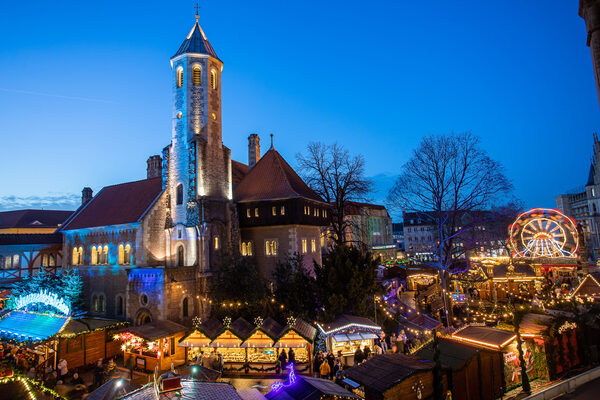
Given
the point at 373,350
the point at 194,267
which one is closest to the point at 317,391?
the point at 373,350

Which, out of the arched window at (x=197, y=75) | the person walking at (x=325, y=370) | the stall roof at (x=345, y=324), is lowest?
the person walking at (x=325, y=370)

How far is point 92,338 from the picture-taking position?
21344 millimetres

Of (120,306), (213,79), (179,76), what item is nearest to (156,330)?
(120,306)

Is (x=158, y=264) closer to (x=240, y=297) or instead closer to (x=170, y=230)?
(x=170, y=230)

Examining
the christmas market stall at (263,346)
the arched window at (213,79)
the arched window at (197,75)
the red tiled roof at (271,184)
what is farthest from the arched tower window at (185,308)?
the arched window at (213,79)

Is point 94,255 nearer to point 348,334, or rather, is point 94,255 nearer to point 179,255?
point 179,255

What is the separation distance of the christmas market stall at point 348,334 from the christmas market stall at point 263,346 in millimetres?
2594

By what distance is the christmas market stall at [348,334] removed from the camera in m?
18.1

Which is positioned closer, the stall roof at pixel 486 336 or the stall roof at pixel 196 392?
the stall roof at pixel 196 392

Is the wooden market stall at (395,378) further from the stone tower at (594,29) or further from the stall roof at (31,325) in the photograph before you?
the stall roof at (31,325)

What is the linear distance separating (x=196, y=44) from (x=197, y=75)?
2.92 metres

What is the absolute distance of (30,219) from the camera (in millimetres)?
56344

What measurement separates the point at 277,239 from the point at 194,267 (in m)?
7.16

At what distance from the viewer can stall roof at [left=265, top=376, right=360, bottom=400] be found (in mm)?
9203
